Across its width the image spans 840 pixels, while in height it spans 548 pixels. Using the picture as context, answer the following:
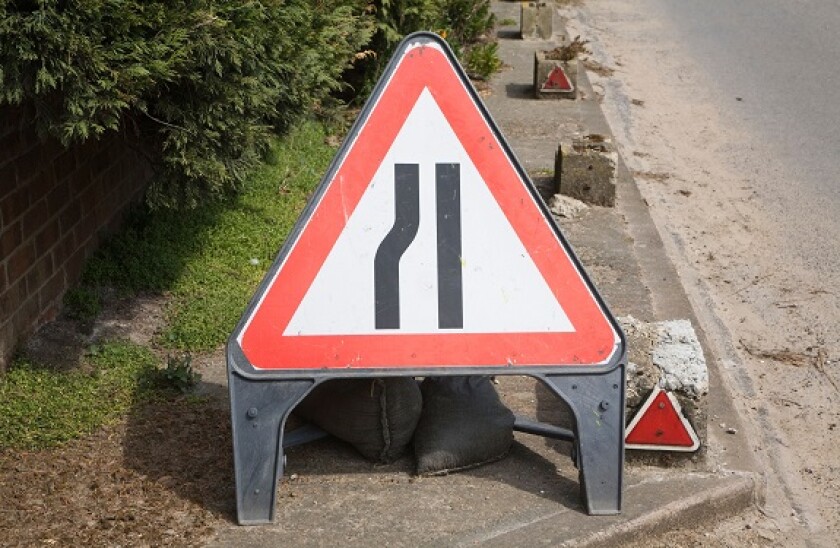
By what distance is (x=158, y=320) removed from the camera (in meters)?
5.44

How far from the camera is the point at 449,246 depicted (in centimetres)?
366

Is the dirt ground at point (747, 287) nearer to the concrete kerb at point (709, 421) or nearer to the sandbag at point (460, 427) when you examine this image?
the concrete kerb at point (709, 421)

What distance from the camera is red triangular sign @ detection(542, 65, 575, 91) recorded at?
1094 cm

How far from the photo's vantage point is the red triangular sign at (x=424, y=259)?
11.9 feet

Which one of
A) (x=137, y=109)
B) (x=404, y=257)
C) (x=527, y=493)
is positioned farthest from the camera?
(x=137, y=109)

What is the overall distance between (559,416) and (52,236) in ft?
7.58

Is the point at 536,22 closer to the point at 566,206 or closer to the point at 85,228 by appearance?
the point at 566,206

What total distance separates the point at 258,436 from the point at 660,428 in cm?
139

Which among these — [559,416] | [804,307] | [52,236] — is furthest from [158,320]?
[804,307]

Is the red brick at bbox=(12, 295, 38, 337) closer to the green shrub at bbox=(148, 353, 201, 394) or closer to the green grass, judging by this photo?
the green grass

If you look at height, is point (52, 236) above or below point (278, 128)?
below

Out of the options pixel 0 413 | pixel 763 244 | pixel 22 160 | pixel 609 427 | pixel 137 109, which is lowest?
pixel 763 244

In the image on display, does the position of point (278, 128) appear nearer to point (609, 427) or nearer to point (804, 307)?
point (609, 427)

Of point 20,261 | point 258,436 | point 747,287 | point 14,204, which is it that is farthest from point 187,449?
point 747,287
